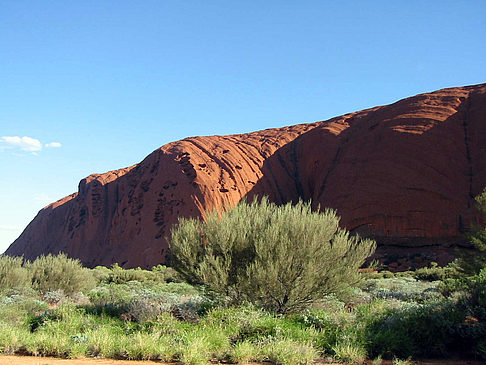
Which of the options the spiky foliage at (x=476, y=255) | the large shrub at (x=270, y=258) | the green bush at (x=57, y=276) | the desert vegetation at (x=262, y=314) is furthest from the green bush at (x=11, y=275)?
the spiky foliage at (x=476, y=255)

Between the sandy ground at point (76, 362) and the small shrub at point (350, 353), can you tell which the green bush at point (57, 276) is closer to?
the sandy ground at point (76, 362)

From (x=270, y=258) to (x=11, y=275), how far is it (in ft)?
36.1

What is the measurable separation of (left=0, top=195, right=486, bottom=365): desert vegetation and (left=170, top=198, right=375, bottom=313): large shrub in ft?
0.08

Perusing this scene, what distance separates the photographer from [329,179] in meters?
42.2

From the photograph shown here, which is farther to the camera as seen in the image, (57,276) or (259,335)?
(57,276)

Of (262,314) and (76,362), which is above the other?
(76,362)

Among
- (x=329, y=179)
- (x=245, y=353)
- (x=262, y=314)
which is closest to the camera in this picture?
(x=245, y=353)

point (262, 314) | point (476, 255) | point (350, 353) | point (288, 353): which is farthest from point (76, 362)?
point (476, 255)

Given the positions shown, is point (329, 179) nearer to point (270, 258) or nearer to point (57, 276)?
point (57, 276)

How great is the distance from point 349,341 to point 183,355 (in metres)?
2.93

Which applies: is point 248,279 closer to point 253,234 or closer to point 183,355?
point 253,234

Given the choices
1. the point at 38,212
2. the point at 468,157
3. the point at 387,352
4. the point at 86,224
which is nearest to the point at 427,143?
the point at 468,157

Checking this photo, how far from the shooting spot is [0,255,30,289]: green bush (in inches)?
571

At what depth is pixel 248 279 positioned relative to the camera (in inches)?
347
